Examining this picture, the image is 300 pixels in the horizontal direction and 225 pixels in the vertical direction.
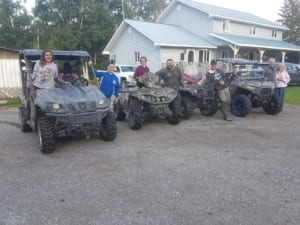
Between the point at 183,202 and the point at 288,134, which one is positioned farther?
the point at 288,134

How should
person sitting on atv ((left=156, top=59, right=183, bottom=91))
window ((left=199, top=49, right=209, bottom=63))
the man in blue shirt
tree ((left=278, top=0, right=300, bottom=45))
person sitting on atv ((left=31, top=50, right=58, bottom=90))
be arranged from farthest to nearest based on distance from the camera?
1. tree ((left=278, top=0, right=300, bottom=45))
2. window ((left=199, top=49, right=209, bottom=63))
3. person sitting on atv ((left=156, top=59, right=183, bottom=91))
4. the man in blue shirt
5. person sitting on atv ((left=31, top=50, right=58, bottom=90))

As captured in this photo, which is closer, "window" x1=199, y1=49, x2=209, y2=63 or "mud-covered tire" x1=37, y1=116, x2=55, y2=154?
"mud-covered tire" x1=37, y1=116, x2=55, y2=154

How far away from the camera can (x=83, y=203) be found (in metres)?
4.11

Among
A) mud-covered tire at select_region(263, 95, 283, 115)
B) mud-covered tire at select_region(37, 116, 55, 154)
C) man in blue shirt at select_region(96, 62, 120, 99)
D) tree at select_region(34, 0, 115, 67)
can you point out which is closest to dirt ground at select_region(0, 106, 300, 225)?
mud-covered tire at select_region(37, 116, 55, 154)

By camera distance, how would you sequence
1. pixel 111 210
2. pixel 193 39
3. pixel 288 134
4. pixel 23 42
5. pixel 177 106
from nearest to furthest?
1. pixel 111 210
2. pixel 288 134
3. pixel 177 106
4. pixel 193 39
5. pixel 23 42

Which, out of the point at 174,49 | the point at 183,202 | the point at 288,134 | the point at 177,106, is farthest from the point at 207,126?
the point at 174,49

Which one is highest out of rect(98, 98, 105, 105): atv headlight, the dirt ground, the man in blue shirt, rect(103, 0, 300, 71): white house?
rect(103, 0, 300, 71): white house

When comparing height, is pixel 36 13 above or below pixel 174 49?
above

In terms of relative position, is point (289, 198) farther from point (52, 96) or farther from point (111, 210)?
point (52, 96)

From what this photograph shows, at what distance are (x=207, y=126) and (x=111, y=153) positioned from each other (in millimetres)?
3359

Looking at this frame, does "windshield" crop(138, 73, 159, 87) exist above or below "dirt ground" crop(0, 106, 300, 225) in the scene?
above

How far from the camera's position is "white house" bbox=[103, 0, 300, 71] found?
2453 centimetres

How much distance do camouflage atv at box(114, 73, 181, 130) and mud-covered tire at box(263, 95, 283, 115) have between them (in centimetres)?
349

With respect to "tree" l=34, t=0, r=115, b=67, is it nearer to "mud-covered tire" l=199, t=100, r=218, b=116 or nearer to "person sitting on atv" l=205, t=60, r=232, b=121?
"mud-covered tire" l=199, t=100, r=218, b=116
